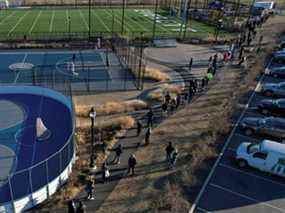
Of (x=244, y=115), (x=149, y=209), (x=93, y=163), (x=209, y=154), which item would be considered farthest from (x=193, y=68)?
(x=149, y=209)

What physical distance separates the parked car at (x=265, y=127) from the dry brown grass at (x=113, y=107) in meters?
8.00

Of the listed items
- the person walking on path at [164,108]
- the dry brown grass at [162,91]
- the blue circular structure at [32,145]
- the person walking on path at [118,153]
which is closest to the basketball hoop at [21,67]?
the blue circular structure at [32,145]

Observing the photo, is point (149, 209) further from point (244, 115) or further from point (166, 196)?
point (244, 115)

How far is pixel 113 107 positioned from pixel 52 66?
11.7 metres

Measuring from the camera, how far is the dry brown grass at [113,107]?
24.1m

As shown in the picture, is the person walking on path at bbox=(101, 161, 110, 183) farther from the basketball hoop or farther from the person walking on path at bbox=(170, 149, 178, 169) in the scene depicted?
the basketball hoop

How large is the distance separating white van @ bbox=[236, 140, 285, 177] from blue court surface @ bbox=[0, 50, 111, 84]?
55.3 ft

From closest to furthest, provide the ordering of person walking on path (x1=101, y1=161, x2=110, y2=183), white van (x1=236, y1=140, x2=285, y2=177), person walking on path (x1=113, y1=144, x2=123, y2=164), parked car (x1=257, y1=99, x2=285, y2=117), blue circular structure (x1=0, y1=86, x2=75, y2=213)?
blue circular structure (x1=0, y1=86, x2=75, y2=213), person walking on path (x1=101, y1=161, x2=110, y2=183), white van (x1=236, y1=140, x2=285, y2=177), person walking on path (x1=113, y1=144, x2=123, y2=164), parked car (x1=257, y1=99, x2=285, y2=117)

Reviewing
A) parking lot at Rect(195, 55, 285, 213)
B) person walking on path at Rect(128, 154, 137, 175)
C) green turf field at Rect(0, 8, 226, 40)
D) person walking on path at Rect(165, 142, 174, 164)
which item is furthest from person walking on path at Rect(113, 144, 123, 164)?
green turf field at Rect(0, 8, 226, 40)

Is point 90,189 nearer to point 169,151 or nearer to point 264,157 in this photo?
point 169,151

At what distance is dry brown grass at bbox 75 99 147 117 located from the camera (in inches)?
949

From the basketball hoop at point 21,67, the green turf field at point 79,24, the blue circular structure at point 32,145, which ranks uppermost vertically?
the green turf field at point 79,24

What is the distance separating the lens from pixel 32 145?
18.9 metres

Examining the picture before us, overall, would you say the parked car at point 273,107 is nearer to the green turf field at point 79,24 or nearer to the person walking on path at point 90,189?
the person walking on path at point 90,189
